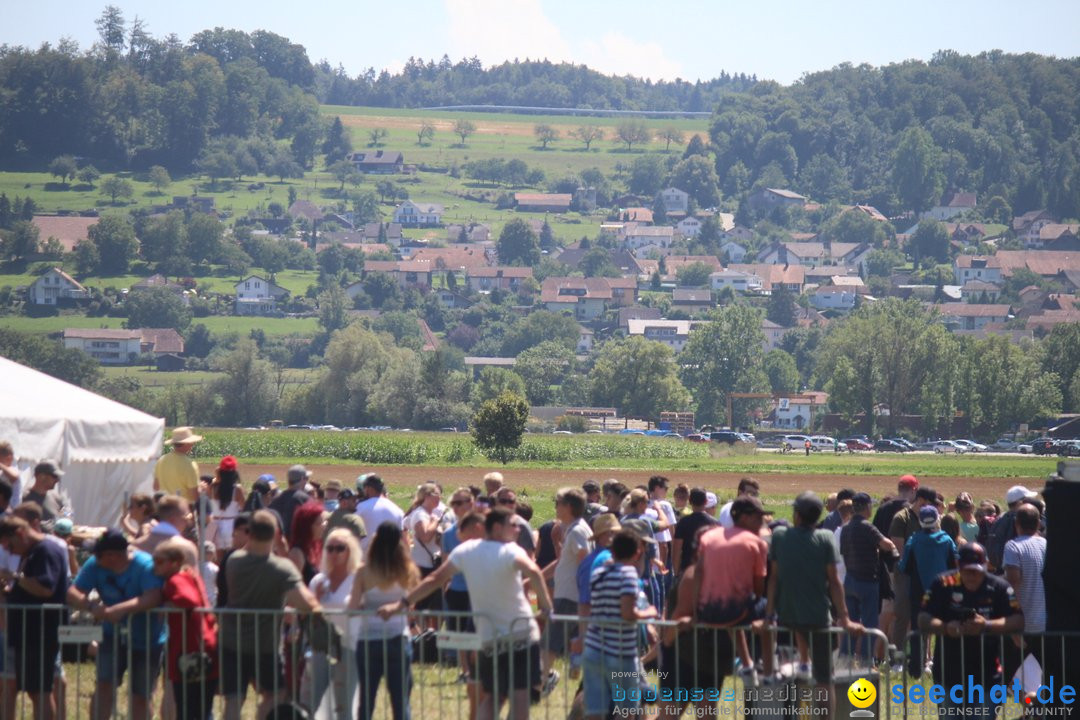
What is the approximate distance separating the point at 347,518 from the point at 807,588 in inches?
142

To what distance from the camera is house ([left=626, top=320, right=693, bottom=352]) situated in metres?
179

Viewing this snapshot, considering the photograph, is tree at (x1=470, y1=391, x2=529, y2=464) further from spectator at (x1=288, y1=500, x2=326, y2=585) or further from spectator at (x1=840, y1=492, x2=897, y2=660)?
spectator at (x1=288, y1=500, x2=326, y2=585)

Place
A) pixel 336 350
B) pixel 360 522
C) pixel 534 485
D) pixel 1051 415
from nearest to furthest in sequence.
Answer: pixel 360 522, pixel 534 485, pixel 1051 415, pixel 336 350

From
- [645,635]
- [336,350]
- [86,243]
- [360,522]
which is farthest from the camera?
[86,243]

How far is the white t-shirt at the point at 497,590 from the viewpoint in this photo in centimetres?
952

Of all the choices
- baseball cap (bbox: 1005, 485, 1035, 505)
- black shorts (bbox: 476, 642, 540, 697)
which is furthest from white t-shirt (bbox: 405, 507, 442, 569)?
baseball cap (bbox: 1005, 485, 1035, 505)

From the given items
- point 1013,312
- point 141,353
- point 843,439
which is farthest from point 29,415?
point 1013,312

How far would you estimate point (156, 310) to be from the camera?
161125 mm

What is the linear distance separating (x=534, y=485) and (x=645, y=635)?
3167 centimetres

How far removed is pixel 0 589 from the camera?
10445 mm

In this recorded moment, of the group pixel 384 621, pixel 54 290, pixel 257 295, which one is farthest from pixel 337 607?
pixel 257 295

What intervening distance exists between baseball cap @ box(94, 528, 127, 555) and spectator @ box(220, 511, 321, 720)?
69cm

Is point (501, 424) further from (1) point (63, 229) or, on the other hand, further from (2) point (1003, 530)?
(1) point (63, 229)

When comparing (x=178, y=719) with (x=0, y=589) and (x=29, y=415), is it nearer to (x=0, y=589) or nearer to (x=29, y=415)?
(x=0, y=589)
